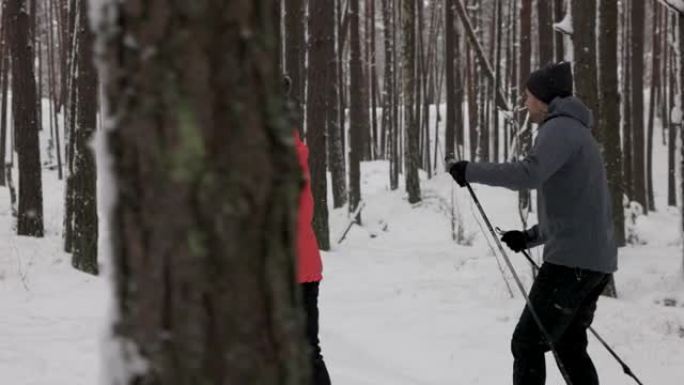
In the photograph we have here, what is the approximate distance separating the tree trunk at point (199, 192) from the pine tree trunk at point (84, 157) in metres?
7.58

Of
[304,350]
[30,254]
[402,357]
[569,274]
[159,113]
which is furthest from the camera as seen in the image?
[30,254]

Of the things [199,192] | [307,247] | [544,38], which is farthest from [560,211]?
[544,38]

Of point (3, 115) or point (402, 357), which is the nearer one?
point (402, 357)

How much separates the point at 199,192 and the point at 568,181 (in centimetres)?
273

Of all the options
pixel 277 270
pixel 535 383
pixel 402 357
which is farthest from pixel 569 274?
pixel 277 270

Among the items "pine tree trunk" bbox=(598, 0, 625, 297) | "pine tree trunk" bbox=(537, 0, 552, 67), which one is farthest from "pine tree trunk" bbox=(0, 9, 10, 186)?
"pine tree trunk" bbox=(598, 0, 625, 297)

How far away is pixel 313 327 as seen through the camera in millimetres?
3574

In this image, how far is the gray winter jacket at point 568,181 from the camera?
3584mm

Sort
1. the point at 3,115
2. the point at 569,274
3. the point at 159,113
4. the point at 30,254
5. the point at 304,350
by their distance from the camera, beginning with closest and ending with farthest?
the point at 159,113
the point at 304,350
the point at 569,274
the point at 30,254
the point at 3,115

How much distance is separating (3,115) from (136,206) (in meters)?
22.9

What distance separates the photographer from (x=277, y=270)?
1.35 m

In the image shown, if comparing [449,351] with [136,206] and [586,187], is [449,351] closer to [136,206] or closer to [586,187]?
[586,187]

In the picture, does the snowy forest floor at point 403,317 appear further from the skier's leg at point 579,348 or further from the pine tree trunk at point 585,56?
the pine tree trunk at point 585,56

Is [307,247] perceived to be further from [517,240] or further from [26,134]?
[26,134]
